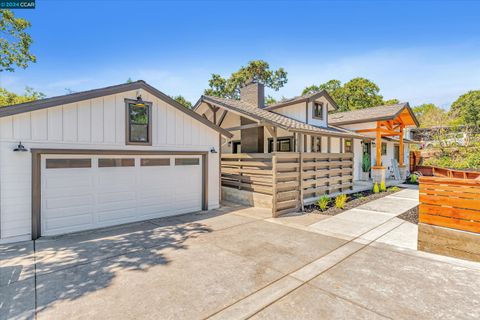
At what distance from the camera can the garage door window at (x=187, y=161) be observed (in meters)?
8.52

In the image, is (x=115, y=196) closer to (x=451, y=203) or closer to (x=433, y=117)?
(x=451, y=203)

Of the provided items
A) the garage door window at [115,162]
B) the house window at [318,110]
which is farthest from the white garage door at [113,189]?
the house window at [318,110]

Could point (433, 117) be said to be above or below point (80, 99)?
above

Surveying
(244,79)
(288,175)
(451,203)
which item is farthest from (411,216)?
(244,79)

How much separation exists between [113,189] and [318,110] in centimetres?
1076

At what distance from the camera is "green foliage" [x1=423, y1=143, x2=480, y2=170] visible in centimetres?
1471

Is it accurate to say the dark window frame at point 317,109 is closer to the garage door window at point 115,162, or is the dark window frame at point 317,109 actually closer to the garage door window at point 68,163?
the garage door window at point 115,162

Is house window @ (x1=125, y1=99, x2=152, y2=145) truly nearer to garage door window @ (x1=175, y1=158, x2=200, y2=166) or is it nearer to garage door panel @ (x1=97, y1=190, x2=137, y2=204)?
garage door window @ (x1=175, y1=158, x2=200, y2=166)

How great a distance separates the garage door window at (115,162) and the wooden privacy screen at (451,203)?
7664 millimetres

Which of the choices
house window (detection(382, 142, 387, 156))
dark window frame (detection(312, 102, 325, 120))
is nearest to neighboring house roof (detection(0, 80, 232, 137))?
dark window frame (detection(312, 102, 325, 120))

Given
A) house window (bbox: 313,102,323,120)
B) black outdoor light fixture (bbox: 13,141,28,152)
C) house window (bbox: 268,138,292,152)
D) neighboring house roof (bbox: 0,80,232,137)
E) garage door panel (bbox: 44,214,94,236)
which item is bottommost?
garage door panel (bbox: 44,214,94,236)

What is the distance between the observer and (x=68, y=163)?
6.39 metres

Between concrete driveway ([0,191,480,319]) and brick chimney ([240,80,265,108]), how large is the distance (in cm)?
926

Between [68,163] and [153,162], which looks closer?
[68,163]
